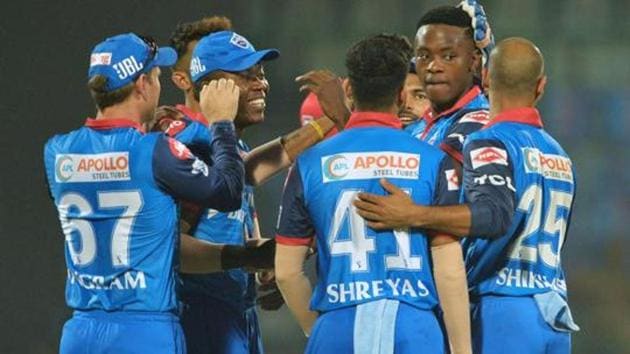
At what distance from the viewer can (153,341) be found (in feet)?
14.6

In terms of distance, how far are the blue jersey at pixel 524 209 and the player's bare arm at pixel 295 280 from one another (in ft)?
1.70

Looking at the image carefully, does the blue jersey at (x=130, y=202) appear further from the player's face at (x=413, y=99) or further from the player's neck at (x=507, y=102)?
the player's face at (x=413, y=99)

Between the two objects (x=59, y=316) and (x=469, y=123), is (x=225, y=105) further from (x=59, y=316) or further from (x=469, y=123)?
(x=59, y=316)

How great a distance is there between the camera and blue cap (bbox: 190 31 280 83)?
5.03 metres

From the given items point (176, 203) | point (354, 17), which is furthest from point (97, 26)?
point (176, 203)

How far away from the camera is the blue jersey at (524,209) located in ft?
14.5

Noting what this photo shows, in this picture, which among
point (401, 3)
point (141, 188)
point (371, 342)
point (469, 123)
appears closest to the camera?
point (371, 342)

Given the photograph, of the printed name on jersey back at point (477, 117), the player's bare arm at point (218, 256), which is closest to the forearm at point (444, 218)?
the printed name on jersey back at point (477, 117)

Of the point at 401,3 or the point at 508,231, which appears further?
the point at 401,3

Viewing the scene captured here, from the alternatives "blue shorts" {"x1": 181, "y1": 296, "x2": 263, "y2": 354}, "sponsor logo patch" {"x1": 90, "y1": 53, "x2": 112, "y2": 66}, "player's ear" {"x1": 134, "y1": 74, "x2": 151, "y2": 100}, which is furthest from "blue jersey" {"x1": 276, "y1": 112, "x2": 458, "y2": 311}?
"blue shorts" {"x1": 181, "y1": 296, "x2": 263, "y2": 354}

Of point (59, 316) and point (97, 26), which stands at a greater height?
point (97, 26)

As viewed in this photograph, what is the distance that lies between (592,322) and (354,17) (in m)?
2.13

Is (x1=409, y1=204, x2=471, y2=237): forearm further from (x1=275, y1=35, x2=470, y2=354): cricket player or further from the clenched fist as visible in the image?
the clenched fist

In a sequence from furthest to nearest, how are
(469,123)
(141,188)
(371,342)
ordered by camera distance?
1. (469,123)
2. (141,188)
3. (371,342)
